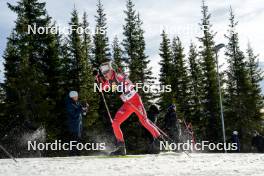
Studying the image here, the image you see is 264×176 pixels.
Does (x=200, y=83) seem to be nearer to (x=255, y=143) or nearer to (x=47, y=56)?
(x=47, y=56)

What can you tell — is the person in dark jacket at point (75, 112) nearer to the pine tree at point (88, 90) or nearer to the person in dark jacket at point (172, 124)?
the person in dark jacket at point (172, 124)

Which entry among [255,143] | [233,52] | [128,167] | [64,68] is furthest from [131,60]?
[128,167]

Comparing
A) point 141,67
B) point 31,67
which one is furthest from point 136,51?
point 31,67

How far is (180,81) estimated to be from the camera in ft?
143

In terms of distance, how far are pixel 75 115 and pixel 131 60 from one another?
27.3 metres

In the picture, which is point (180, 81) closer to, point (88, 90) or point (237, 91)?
point (237, 91)

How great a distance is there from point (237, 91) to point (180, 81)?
6.35 meters

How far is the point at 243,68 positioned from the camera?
43281 millimetres

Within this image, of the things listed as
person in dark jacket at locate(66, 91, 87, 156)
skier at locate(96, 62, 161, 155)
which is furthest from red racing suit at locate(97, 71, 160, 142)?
person in dark jacket at locate(66, 91, 87, 156)

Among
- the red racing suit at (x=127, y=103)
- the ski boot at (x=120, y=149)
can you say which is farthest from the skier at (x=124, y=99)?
the ski boot at (x=120, y=149)

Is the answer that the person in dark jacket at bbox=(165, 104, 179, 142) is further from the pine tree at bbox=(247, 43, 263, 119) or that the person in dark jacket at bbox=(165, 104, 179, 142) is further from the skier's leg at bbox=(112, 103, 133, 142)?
the pine tree at bbox=(247, 43, 263, 119)

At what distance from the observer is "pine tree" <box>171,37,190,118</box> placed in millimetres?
42969

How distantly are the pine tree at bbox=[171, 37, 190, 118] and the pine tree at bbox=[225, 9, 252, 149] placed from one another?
14.9 ft

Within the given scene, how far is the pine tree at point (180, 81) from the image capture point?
141 feet
